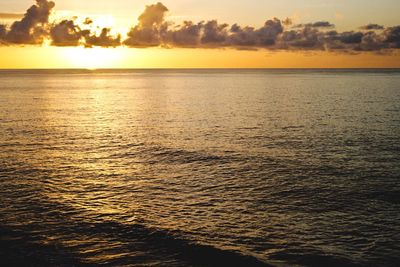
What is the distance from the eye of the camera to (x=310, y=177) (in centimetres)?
3288

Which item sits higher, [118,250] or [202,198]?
[202,198]

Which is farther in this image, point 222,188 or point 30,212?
point 222,188

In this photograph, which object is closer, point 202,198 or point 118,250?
point 118,250

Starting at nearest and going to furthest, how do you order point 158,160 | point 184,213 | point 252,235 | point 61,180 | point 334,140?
point 252,235 < point 184,213 < point 61,180 < point 158,160 < point 334,140

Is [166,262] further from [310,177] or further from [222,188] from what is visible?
[310,177]

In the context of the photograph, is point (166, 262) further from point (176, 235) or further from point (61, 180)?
point (61, 180)

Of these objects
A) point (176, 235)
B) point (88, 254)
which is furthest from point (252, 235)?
point (88, 254)

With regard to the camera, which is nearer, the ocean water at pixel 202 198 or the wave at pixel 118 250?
the wave at pixel 118 250

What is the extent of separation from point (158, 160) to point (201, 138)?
40.7 feet

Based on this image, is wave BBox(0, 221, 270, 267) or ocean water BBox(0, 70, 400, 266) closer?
wave BBox(0, 221, 270, 267)

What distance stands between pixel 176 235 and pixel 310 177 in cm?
1483

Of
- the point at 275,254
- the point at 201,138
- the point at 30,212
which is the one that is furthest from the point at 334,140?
the point at 30,212

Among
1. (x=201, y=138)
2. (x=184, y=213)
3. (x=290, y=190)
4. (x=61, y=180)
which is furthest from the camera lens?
(x=201, y=138)

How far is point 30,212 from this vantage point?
2519 centimetres
